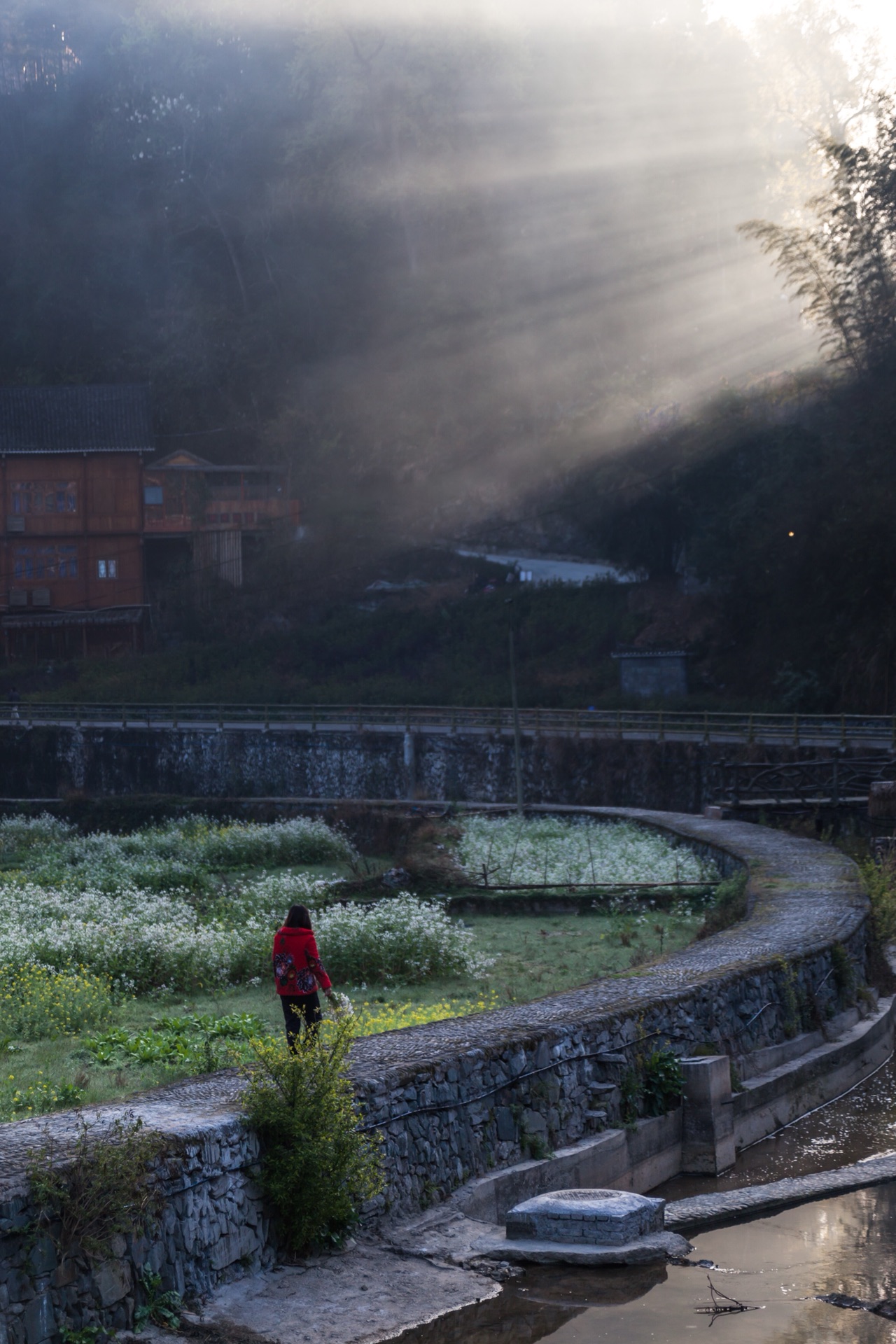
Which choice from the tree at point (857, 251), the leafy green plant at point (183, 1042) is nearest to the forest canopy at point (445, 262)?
the tree at point (857, 251)

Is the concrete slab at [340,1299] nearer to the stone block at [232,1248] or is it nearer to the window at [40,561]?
the stone block at [232,1248]

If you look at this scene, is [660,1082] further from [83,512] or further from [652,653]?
[83,512]

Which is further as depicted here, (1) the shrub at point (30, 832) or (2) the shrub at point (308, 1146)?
(1) the shrub at point (30, 832)

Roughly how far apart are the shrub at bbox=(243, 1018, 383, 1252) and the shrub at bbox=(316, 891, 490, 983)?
8410 mm

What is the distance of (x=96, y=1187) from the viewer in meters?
6.25

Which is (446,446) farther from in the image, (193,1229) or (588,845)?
(193,1229)

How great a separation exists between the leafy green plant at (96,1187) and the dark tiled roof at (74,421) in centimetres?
5586

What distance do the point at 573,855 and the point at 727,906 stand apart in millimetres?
7718

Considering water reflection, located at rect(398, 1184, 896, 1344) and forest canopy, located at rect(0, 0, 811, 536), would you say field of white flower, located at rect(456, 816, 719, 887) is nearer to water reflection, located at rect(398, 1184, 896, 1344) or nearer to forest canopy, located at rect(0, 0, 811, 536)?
water reflection, located at rect(398, 1184, 896, 1344)

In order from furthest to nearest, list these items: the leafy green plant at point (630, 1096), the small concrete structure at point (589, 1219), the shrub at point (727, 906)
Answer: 1. the shrub at point (727, 906)
2. the leafy green plant at point (630, 1096)
3. the small concrete structure at point (589, 1219)

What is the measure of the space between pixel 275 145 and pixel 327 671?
3329cm

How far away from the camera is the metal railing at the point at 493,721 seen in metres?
34.1

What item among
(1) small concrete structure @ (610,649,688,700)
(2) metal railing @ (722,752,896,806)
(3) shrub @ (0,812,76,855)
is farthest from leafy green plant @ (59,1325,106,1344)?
(1) small concrete structure @ (610,649,688,700)

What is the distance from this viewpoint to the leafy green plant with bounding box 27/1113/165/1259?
6094mm
